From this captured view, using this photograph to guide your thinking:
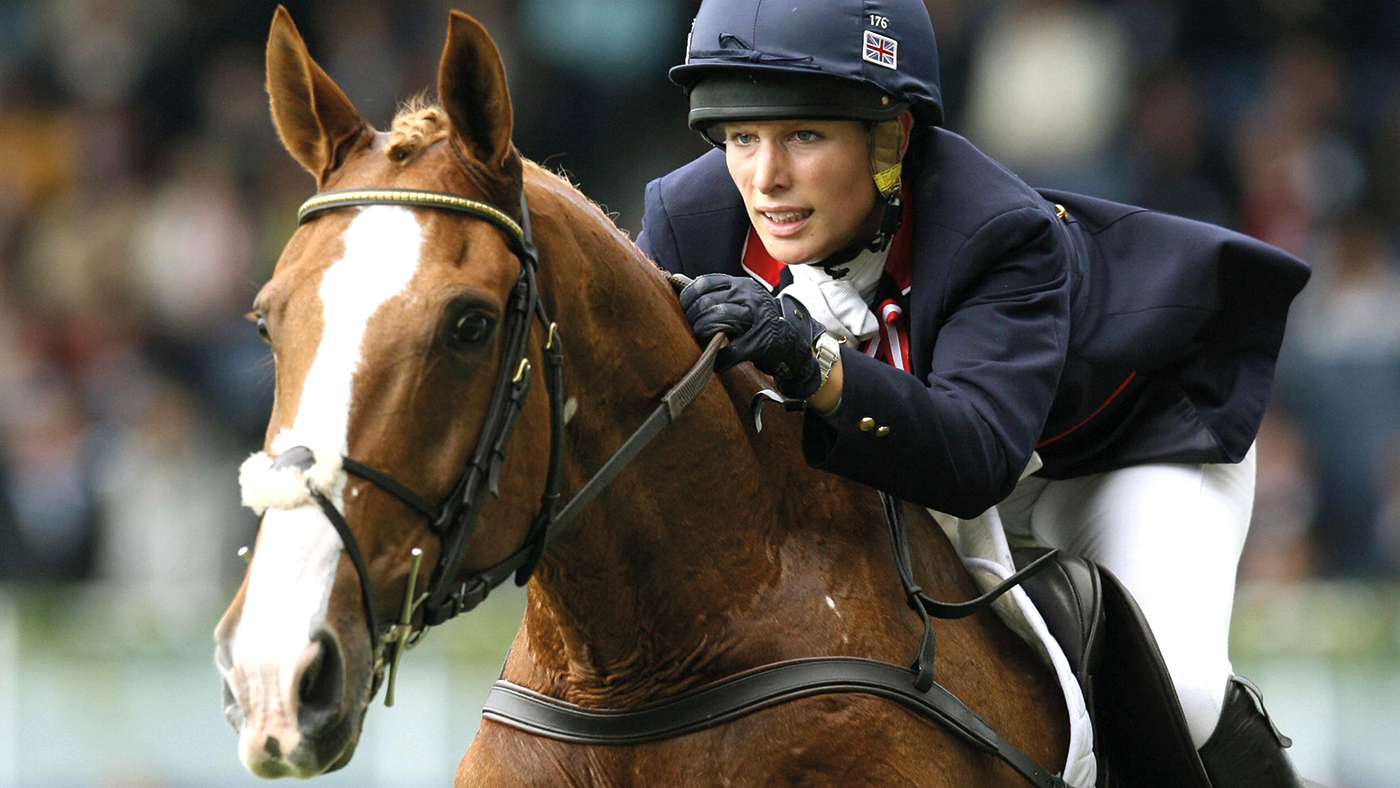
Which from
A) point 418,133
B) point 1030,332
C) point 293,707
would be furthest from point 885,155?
point 293,707

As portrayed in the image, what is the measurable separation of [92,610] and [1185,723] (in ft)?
20.5

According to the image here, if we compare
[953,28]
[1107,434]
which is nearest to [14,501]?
[953,28]

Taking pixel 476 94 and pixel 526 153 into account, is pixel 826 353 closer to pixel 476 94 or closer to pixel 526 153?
pixel 476 94

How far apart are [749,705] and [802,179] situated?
41.4 inches

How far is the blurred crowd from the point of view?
9414 millimetres

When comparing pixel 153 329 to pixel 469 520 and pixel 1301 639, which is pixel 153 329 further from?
pixel 469 520

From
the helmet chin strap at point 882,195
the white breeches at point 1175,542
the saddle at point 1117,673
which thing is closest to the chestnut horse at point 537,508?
the saddle at point 1117,673

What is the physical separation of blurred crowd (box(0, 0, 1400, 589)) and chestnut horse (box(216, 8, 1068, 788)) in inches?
250

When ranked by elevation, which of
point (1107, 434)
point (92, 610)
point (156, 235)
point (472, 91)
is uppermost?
point (156, 235)

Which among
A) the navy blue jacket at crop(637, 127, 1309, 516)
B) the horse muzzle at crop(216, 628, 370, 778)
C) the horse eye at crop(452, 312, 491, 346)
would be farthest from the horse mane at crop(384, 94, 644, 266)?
the horse muzzle at crop(216, 628, 370, 778)

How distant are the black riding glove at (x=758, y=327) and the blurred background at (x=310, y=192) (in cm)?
505

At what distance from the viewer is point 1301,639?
7.68 m

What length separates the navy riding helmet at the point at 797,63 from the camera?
10.9 feet

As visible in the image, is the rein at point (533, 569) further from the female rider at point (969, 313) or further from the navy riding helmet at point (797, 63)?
the navy riding helmet at point (797, 63)
